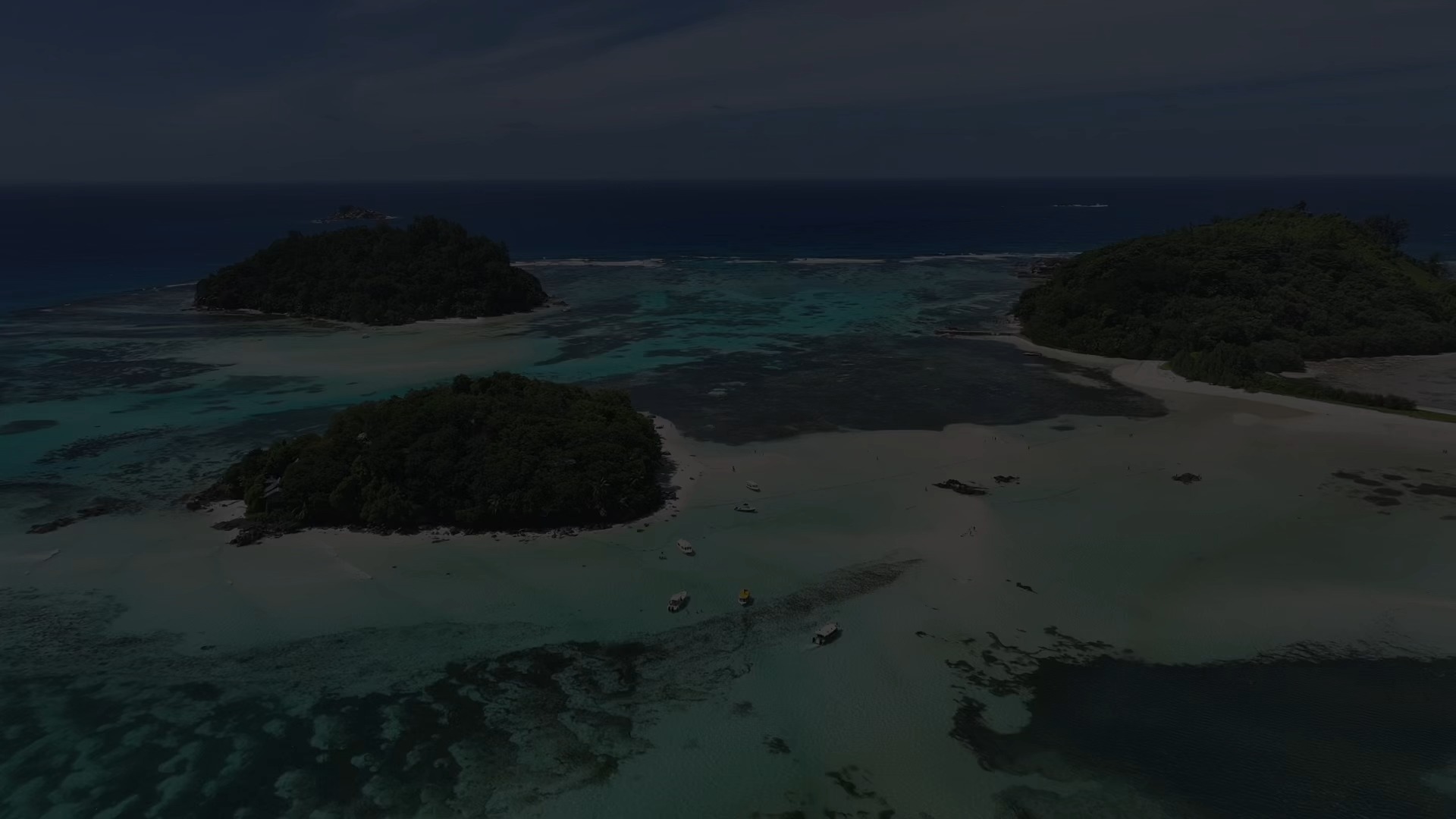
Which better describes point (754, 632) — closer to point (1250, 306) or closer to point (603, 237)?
point (1250, 306)

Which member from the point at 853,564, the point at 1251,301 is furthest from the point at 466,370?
the point at 1251,301

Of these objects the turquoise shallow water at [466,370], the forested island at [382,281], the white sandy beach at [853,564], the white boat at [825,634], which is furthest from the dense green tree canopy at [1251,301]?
the forested island at [382,281]

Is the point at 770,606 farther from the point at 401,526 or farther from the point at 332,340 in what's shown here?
the point at 332,340

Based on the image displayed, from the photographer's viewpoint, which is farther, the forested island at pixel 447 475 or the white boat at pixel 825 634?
the forested island at pixel 447 475

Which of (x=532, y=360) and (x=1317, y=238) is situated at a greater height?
(x=1317, y=238)

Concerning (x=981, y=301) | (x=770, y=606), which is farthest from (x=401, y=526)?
(x=981, y=301)

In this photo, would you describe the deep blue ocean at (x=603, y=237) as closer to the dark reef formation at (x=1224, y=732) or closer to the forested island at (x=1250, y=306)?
the forested island at (x=1250, y=306)

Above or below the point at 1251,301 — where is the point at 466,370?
below
